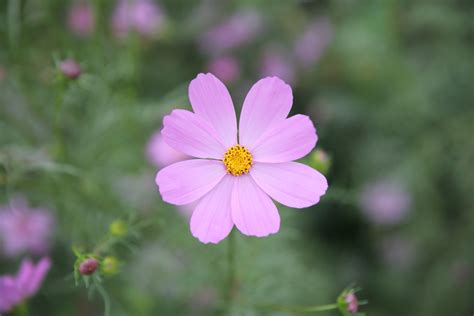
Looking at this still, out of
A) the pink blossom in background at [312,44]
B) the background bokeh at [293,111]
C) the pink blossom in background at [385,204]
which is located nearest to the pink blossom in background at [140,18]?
Result: the background bokeh at [293,111]

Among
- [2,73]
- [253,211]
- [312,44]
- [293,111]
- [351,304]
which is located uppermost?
[312,44]

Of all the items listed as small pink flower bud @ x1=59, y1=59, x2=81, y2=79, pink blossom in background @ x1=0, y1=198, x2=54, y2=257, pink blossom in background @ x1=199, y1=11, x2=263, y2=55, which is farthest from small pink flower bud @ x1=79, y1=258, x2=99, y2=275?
pink blossom in background @ x1=199, y1=11, x2=263, y2=55

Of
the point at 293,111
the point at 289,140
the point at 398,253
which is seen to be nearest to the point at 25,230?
the point at 293,111

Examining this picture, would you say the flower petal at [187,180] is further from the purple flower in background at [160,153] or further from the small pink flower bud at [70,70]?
the purple flower in background at [160,153]

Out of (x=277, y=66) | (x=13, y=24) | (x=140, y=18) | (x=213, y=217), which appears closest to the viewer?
(x=213, y=217)

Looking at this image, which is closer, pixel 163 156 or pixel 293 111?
pixel 163 156

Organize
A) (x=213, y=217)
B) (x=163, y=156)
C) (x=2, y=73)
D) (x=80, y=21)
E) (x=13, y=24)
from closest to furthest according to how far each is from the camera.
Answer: (x=213, y=217)
(x=13, y=24)
(x=2, y=73)
(x=163, y=156)
(x=80, y=21)

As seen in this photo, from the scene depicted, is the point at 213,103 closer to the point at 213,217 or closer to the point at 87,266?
the point at 213,217
